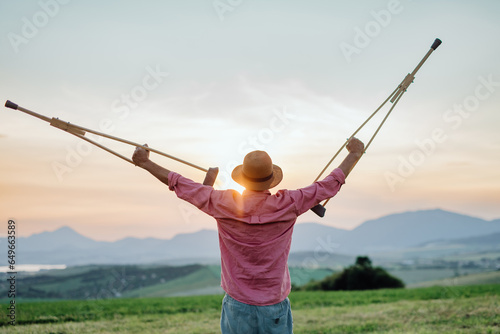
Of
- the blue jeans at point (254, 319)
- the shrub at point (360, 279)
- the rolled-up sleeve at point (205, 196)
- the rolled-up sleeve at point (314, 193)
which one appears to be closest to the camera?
the blue jeans at point (254, 319)

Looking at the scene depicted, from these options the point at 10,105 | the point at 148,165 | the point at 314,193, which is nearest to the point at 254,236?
the point at 314,193

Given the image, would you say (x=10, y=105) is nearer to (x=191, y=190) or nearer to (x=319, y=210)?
(x=191, y=190)

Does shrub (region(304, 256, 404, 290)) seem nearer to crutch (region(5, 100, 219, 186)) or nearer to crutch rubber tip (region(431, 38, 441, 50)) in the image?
crutch rubber tip (region(431, 38, 441, 50))

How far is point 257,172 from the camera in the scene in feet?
12.0

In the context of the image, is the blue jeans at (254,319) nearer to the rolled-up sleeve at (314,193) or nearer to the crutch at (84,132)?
the rolled-up sleeve at (314,193)

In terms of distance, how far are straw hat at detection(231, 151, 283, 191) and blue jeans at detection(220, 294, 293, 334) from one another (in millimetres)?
861

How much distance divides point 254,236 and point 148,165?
3.76 ft

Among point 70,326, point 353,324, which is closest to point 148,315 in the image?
point 70,326

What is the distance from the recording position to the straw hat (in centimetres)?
367

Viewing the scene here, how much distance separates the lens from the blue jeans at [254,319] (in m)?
3.49

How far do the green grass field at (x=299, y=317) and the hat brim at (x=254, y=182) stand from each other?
571 centimetres

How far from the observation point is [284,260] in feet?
12.0

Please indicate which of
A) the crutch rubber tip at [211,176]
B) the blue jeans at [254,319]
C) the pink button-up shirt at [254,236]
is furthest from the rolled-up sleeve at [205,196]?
the blue jeans at [254,319]

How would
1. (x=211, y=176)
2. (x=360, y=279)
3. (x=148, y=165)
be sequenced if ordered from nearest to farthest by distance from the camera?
(x=148, y=165), (x=211, y=176), (x=360, y=279)
